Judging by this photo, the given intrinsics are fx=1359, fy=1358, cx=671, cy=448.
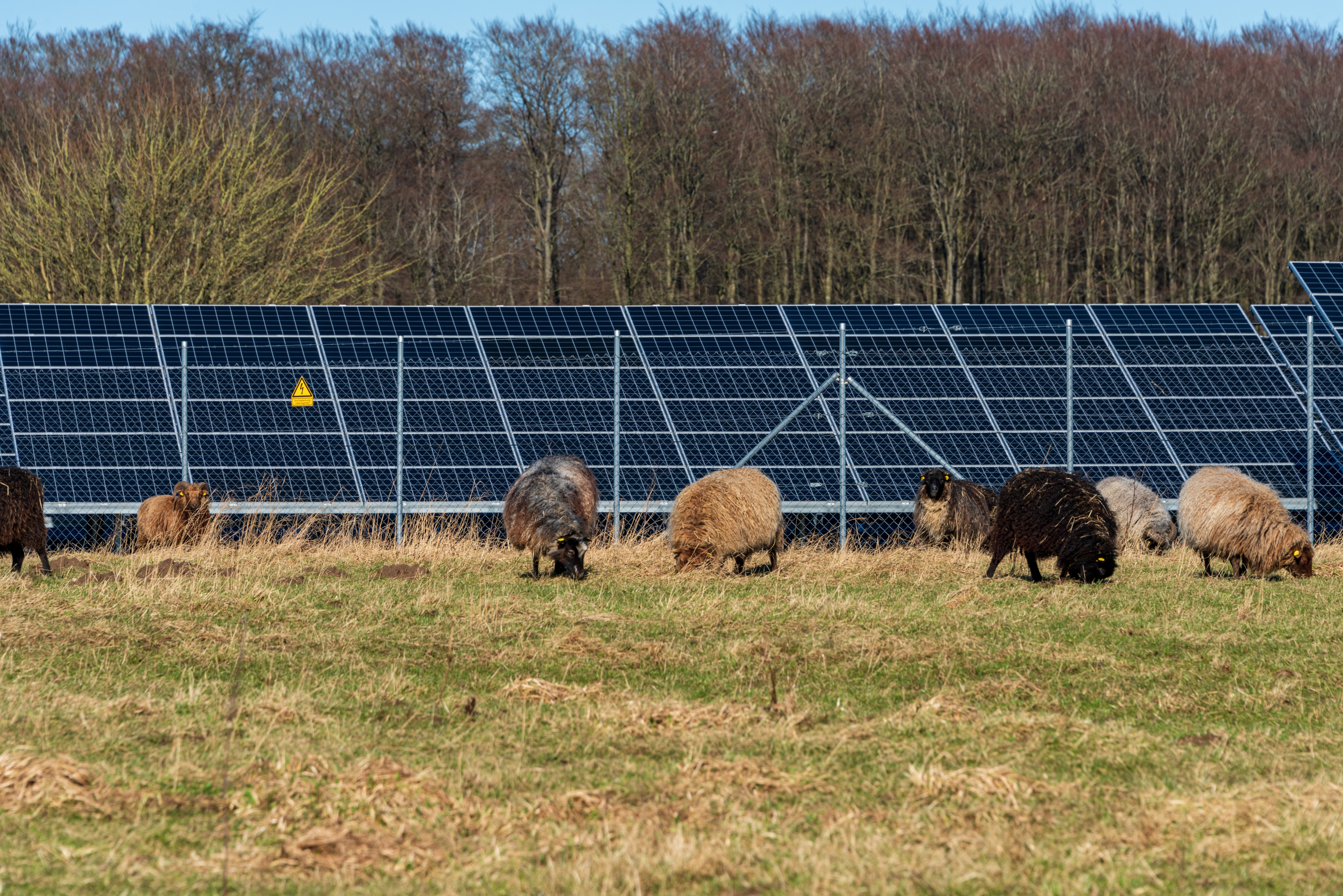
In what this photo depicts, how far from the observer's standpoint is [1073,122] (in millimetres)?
44469

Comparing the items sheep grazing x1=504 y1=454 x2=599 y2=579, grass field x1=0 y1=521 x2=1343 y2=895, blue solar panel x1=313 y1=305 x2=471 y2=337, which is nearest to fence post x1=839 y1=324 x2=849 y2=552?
sheep grazing x1=504 y1=454 x2=599 y2=579

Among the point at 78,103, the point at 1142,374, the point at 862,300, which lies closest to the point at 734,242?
the point at 862,300

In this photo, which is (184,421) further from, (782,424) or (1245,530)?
(1245,530)

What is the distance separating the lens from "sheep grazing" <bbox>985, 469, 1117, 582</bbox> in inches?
499

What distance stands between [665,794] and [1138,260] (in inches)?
1720

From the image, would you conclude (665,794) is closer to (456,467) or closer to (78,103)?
(456,467)

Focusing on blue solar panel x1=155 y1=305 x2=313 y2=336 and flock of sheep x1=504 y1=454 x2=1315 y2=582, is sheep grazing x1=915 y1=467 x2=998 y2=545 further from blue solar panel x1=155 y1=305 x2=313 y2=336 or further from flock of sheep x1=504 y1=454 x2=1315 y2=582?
blue solar panel x1=155 y1=305 x2=313 y2=336

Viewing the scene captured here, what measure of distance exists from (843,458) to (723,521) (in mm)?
3257

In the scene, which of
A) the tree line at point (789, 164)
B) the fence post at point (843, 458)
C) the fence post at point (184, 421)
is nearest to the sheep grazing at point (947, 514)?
the fence post at point (843, 458)

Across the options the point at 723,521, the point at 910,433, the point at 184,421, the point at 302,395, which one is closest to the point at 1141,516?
the point at 910,433

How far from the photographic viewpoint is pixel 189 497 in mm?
15992

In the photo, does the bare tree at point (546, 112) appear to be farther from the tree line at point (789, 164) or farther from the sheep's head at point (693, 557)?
the sheep's head at point (693, 557)

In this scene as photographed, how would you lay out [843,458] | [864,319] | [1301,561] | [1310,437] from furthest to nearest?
[864,319]
[1310,437]
[843,458]
[1301,561]

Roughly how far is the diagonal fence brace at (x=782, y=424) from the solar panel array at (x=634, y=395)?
18.7 inches
